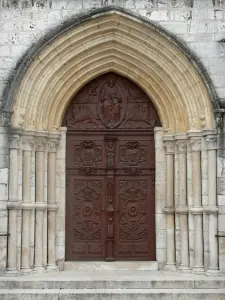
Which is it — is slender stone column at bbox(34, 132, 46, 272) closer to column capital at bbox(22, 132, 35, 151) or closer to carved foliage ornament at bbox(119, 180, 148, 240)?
column capital at bbox(22, 132, 35, 151)

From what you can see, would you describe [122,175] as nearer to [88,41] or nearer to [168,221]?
[168,221]

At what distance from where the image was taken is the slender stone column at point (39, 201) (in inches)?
331

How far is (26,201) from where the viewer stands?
8336mm

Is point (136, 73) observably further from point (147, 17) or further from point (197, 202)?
point (197, 202)

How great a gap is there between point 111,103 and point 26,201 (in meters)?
2.30

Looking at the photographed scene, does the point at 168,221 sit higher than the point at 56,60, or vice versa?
the point at 56,60

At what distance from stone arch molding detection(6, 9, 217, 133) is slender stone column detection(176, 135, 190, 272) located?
275 millimetres

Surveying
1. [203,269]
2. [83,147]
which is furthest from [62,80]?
[203,269]

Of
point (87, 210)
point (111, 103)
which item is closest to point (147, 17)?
point (111, 103)

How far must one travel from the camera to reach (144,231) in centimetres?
902

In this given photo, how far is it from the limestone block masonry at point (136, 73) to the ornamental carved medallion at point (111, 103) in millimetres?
460

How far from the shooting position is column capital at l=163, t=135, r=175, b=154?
8.85 metres

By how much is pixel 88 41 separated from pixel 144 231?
3407mm

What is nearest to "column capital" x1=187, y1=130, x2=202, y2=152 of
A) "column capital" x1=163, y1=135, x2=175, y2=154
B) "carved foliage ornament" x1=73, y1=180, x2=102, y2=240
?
"column capital" x1=163, y1=135, x2=175, y2=154
